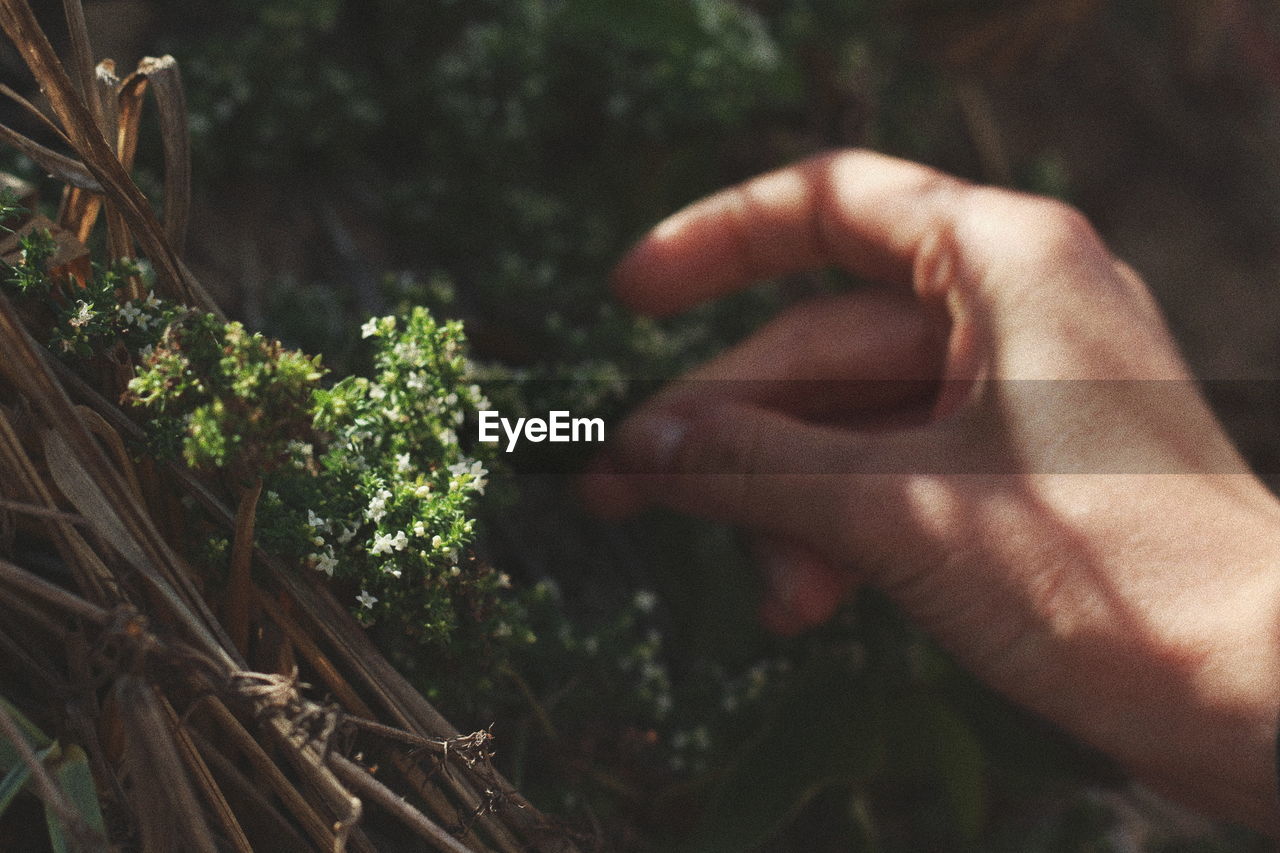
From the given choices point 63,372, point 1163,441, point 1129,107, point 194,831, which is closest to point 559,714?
point 194,831

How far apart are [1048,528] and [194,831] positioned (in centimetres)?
118

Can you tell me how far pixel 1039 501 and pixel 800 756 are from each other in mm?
542

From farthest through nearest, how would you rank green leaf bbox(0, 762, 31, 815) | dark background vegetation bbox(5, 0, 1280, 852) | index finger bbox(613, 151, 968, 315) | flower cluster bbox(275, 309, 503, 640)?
1. index finger bbox(613, 151, 968, 315)
2. dark background vegetation bbox(5, 0, 1280, 852)
3. flower cluster bbox(275, 309, 503, 640)
4. green leaf bbox(0, 762, 31, 815)

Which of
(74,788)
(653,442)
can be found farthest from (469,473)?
(653,442)

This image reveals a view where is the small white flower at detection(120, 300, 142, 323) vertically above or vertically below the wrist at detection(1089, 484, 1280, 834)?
above

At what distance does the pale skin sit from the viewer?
1.43 meters

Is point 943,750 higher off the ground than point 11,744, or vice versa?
point 11,744

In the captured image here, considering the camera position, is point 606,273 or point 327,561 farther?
point 606,273

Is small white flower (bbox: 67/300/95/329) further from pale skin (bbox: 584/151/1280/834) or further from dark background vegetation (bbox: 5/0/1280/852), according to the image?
pale skin (bbox: 584/151/1280/834)

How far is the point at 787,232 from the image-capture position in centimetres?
187

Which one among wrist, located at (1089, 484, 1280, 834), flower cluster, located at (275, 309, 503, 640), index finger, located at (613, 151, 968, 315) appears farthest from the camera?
index finger, located at (613, 151, 968, 315)

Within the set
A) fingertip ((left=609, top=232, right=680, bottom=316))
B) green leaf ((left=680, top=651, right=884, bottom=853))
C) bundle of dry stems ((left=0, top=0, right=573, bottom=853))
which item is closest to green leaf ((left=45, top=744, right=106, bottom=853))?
bundle of dry stems ((left=0, top=0, right=573, bottom=853))

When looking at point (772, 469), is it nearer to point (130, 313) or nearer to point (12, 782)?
point (130, 313)

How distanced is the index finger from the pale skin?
0.06ft
